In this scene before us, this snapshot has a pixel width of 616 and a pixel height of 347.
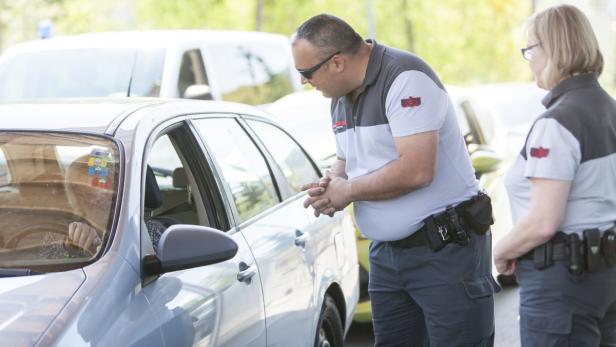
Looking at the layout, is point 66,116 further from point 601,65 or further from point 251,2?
point 251,2

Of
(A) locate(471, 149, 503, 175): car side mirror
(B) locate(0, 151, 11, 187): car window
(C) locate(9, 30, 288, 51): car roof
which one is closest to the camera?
(B) locate(0, 151, 11, 187): car window

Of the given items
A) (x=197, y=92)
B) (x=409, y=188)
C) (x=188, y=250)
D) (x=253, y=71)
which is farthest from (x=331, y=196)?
(x=253, y=71)

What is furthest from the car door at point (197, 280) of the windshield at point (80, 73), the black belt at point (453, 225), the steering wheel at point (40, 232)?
the windshield at point (80, 73)

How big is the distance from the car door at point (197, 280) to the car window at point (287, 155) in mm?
499

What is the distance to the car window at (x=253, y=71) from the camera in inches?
378

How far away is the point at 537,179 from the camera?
3.31 m

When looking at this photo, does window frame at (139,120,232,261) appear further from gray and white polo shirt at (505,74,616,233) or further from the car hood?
gray and white polo shirt at (505,74,616,233)

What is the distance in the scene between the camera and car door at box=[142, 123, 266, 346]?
320 cm

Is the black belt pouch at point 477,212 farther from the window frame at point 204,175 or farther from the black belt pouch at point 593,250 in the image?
the window frame at point 204,175

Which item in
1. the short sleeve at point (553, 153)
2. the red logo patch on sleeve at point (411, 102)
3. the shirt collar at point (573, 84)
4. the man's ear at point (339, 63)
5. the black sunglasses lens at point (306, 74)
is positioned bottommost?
the short sleeve at point (553, 153)

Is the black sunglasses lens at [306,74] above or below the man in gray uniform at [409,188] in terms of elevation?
above

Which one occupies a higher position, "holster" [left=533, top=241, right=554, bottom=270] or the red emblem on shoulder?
the red emblem on shoulder

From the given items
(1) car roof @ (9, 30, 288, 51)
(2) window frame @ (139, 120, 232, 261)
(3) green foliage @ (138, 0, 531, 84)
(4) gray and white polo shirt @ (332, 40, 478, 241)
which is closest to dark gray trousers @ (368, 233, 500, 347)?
(4) gray and white polo shirt @ (332, 40, 478, 241)

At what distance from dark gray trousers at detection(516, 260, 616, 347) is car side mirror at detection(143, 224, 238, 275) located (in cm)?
102
